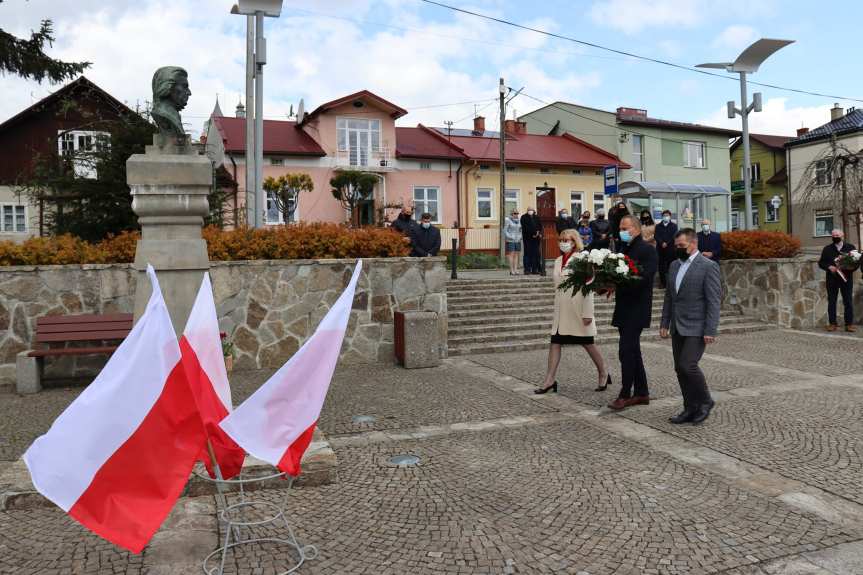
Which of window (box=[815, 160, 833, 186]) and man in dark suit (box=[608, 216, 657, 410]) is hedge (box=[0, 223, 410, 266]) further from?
window (box=[815, 160, 833, 186])

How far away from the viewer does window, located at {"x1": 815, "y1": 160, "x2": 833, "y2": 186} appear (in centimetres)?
2011

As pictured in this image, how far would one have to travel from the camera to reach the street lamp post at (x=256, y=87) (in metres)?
12.0

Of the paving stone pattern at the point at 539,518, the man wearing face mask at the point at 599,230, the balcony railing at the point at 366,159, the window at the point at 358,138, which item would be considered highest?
the window at the point at 358,138

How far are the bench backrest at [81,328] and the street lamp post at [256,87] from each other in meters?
3.50

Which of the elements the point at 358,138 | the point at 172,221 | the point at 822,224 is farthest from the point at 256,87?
the point at 822,224

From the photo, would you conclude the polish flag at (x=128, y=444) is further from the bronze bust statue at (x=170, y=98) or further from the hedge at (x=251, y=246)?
the hedge at (x=251, y=246)

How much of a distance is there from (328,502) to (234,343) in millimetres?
5648

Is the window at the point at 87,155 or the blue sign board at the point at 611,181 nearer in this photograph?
the window at the point at 87,155

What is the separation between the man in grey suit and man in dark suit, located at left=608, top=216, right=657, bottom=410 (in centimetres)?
48

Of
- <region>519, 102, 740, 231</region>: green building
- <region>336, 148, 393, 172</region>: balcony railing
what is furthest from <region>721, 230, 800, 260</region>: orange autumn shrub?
<region>519, 102, 740, 231</region>: green building

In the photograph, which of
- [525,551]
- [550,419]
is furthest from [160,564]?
[550,419]

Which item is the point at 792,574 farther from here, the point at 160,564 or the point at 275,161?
the point at 275,161

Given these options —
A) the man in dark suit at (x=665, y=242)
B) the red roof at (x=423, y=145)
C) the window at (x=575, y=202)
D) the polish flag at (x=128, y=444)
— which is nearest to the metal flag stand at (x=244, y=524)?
the polish flag at (x=128, y=444)

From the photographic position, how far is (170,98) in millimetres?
5000
